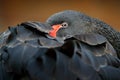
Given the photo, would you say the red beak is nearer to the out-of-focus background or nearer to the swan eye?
the swan eye

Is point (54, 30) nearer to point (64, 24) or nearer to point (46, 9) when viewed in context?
point (64, 24)

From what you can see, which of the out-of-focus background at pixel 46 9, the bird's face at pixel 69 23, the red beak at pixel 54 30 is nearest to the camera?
the red beak at pixel 54 30

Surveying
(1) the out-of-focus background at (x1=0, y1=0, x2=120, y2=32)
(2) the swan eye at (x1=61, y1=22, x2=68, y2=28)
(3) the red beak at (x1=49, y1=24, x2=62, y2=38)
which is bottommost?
(1) the out-of-focus background at (x1=0, y1=0, x2=120, y2=32)

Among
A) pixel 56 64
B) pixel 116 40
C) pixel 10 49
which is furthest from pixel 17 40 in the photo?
pixel 116 40

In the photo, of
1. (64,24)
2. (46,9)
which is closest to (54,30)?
(64,24)

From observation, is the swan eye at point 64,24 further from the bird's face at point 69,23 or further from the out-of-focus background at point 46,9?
the out-of-focus background at point 46,9

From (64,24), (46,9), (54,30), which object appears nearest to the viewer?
(54,30)

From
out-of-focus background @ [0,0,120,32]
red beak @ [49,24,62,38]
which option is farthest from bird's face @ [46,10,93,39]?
out-of-focus background @ [0,0,120,32]

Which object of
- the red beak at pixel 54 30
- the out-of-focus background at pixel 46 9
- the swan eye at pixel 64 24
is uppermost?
the red beak at pixel 54 30

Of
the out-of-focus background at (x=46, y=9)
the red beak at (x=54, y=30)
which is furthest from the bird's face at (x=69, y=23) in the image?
the out-of-focus background at (x=46, y=9)
